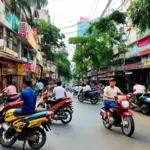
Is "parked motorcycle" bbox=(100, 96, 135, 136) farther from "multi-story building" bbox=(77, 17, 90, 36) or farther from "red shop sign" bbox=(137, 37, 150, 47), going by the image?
"multi-story building" bbox=(77, 17, 90, 36)

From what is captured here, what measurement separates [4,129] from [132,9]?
7104 millimetres

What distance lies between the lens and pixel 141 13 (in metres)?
11.0

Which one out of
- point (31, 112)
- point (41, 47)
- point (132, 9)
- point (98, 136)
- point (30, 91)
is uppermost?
point (41, 47)

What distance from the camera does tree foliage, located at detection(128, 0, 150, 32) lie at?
10881mm

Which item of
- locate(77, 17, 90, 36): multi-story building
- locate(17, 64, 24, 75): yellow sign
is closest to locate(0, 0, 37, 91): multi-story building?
locate(17, 64, 24, 75): yellow sign

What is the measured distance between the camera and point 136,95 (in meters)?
15.5

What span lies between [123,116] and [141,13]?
4.44 meters

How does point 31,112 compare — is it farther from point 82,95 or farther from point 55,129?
point 82,95

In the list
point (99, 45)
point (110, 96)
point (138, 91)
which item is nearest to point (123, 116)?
point (110, 96)

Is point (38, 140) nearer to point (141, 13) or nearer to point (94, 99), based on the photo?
point (141, 13)

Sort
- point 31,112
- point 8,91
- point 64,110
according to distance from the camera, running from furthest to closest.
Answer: point 8,91 < point 64,110 < point 31,112

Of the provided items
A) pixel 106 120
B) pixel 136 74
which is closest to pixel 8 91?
pixel 106 120

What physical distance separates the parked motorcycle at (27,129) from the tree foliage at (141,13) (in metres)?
6.19

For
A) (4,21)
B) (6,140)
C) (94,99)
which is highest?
(4,21)
